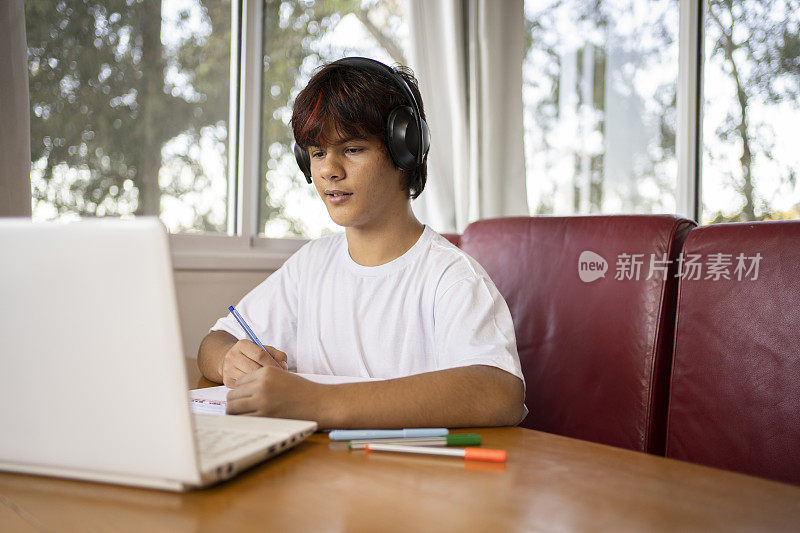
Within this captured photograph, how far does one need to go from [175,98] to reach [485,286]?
4.39 feet

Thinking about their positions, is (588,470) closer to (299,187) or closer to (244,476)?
(244,476)

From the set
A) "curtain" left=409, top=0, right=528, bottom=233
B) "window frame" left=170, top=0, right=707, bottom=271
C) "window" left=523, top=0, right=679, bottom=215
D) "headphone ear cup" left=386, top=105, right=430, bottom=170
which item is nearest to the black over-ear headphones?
"headphone ear cup" left=386, top=105, right=430, bottom=170

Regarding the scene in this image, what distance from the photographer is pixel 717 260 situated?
1311 millimetres

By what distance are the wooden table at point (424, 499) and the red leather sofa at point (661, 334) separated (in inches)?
25.7

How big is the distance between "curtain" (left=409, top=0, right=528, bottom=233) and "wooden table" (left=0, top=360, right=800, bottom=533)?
1.95 meters

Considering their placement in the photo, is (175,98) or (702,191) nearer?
(175,98)

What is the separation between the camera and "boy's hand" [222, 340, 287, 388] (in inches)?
42.7

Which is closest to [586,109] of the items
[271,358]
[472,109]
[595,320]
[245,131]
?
[472,109]

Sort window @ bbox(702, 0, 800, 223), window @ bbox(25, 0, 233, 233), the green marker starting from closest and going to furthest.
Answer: the green marker → window @ bbox(25, 0, 233, 233) → window @ bbox(702, 0, 800, 223)

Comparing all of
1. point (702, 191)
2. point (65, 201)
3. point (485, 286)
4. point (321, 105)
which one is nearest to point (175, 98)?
point (65, 201)

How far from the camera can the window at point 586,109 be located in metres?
3.00

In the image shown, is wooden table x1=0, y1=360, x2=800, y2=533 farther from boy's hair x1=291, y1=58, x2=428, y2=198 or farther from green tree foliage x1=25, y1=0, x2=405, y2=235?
green tree foliage x1=25, y1=0, x2=405, y2=235

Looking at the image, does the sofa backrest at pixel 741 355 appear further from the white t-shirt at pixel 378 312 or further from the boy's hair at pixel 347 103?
the boy's hair at pixel 347 103

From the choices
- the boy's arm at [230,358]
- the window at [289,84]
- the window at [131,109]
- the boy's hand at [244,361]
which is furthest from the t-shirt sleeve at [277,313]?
A: the window at [289,84]
